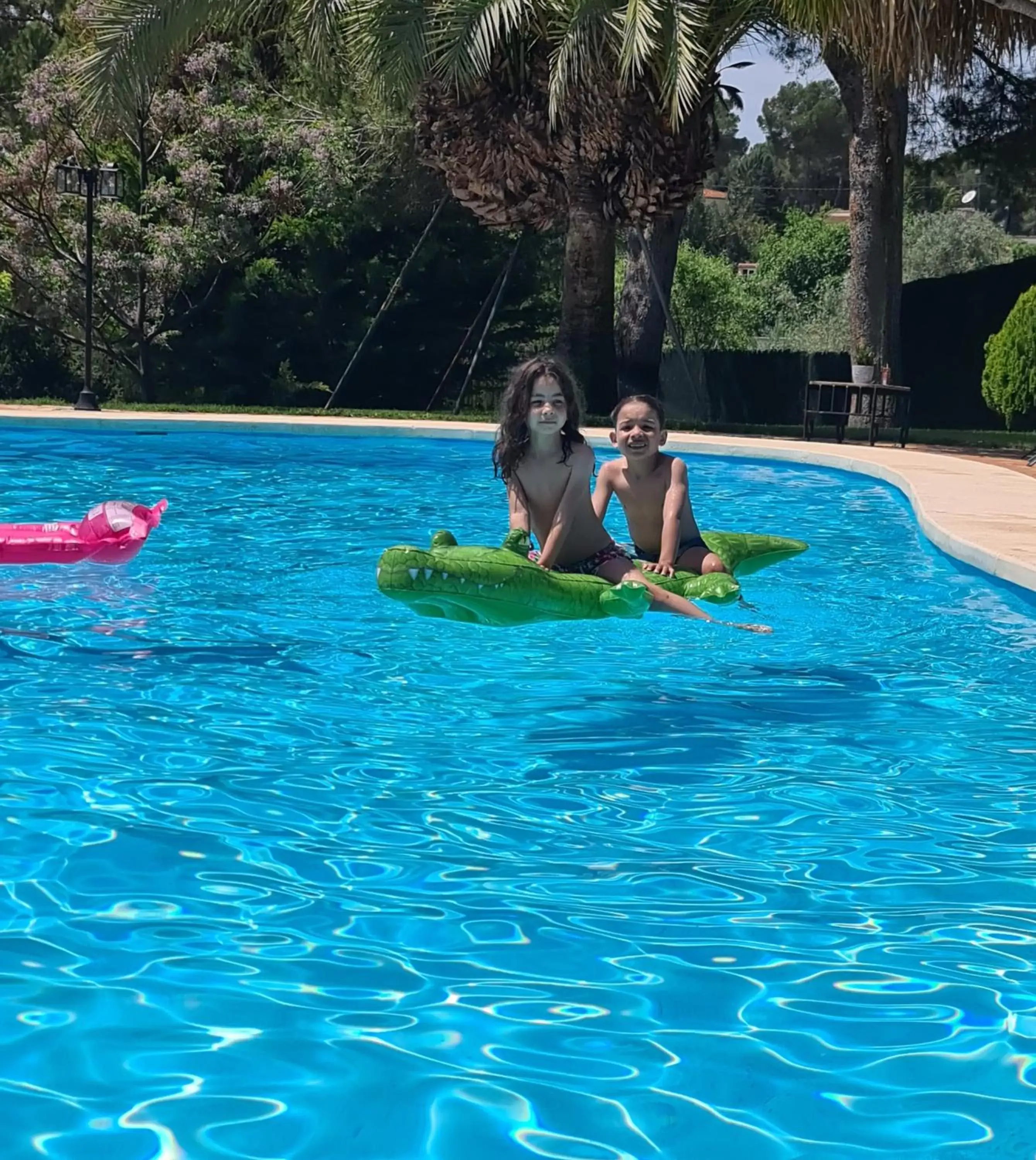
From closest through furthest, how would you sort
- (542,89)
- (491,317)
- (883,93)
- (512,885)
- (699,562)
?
(512,885)
(699,562)
(542,89)
(883,93)
(491,317)

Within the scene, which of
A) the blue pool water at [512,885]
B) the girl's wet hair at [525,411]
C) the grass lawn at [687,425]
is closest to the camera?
the blue pool water at [512,885]

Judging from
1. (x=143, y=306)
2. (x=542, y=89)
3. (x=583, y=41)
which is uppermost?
(x=583, y=41)

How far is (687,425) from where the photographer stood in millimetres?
21391

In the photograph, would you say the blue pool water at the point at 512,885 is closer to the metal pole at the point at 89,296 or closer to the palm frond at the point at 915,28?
the palm frond at the point at 915,28

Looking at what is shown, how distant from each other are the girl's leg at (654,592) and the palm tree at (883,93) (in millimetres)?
10270

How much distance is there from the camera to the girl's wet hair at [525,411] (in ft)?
23.7

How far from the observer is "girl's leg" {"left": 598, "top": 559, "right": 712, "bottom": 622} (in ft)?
23.0

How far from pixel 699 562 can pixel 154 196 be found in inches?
700

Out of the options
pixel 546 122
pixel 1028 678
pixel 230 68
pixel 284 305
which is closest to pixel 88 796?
pixel 1028 678

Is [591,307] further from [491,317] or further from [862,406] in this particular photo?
[862,406]

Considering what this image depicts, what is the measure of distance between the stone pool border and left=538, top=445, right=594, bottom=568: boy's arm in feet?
7.88

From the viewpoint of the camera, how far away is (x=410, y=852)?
4.19m

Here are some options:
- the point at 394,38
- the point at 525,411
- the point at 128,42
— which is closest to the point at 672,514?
the point at 525,411

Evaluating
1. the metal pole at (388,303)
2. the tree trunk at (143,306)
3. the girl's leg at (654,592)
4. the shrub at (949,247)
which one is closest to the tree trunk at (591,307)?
the metal pole at (388,303)
